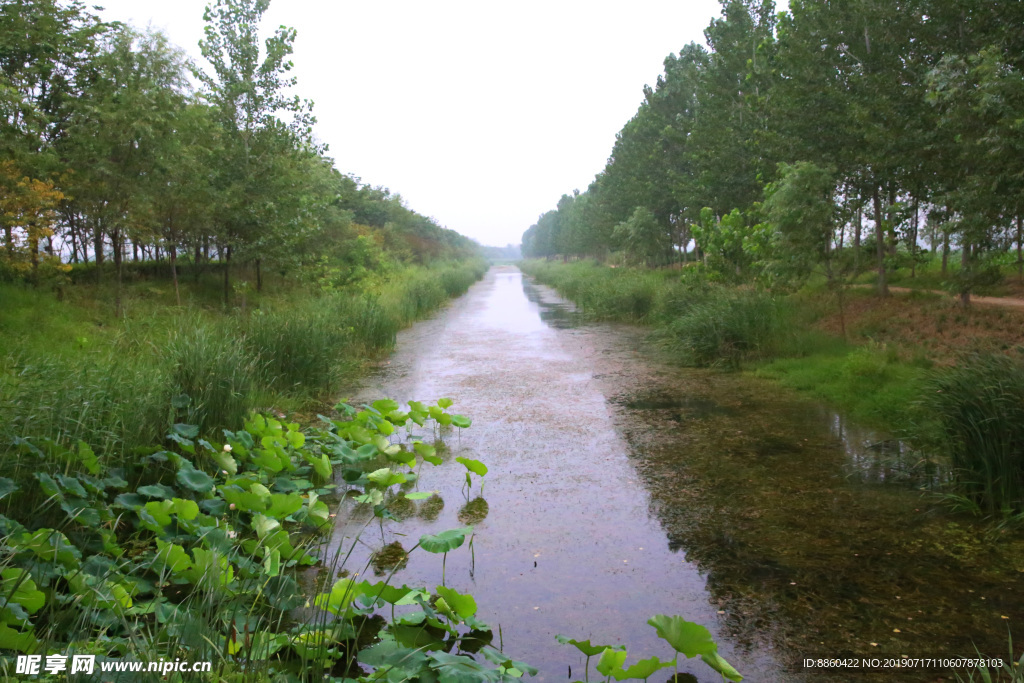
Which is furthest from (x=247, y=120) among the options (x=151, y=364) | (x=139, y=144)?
(x=151, y=364)

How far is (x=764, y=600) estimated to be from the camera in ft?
11.0

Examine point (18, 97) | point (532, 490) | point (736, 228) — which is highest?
point (18, 97)

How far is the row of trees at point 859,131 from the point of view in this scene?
812cm

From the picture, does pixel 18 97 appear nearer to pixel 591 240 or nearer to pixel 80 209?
pixel 80 209

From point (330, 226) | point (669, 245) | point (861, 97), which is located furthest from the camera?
point (669, 245)

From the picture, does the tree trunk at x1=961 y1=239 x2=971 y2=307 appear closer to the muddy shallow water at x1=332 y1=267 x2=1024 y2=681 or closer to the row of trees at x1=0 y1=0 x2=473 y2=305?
the muddy shallow water at x1=332 y1=267 x2=1024 y2=681

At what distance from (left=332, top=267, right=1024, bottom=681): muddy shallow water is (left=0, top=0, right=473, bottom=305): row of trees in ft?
24.8

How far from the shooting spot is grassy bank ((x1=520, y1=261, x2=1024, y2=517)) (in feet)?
14.2

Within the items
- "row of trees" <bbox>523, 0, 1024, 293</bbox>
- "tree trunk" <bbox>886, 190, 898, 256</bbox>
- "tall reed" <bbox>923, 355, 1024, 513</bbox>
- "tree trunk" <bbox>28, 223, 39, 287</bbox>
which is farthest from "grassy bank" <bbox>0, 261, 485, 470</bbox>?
"tree trunk" <bbox>886, 190, 898, 256</bbox>

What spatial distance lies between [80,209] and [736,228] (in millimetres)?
11759

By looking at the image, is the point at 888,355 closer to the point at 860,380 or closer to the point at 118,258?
the point at 860,380

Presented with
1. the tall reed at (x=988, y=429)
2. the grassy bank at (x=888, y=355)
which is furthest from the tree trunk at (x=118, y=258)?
the tall reed at (x=988, y=429)

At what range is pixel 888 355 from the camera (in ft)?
27.5

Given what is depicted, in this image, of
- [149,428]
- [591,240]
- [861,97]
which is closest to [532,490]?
[149,428]
